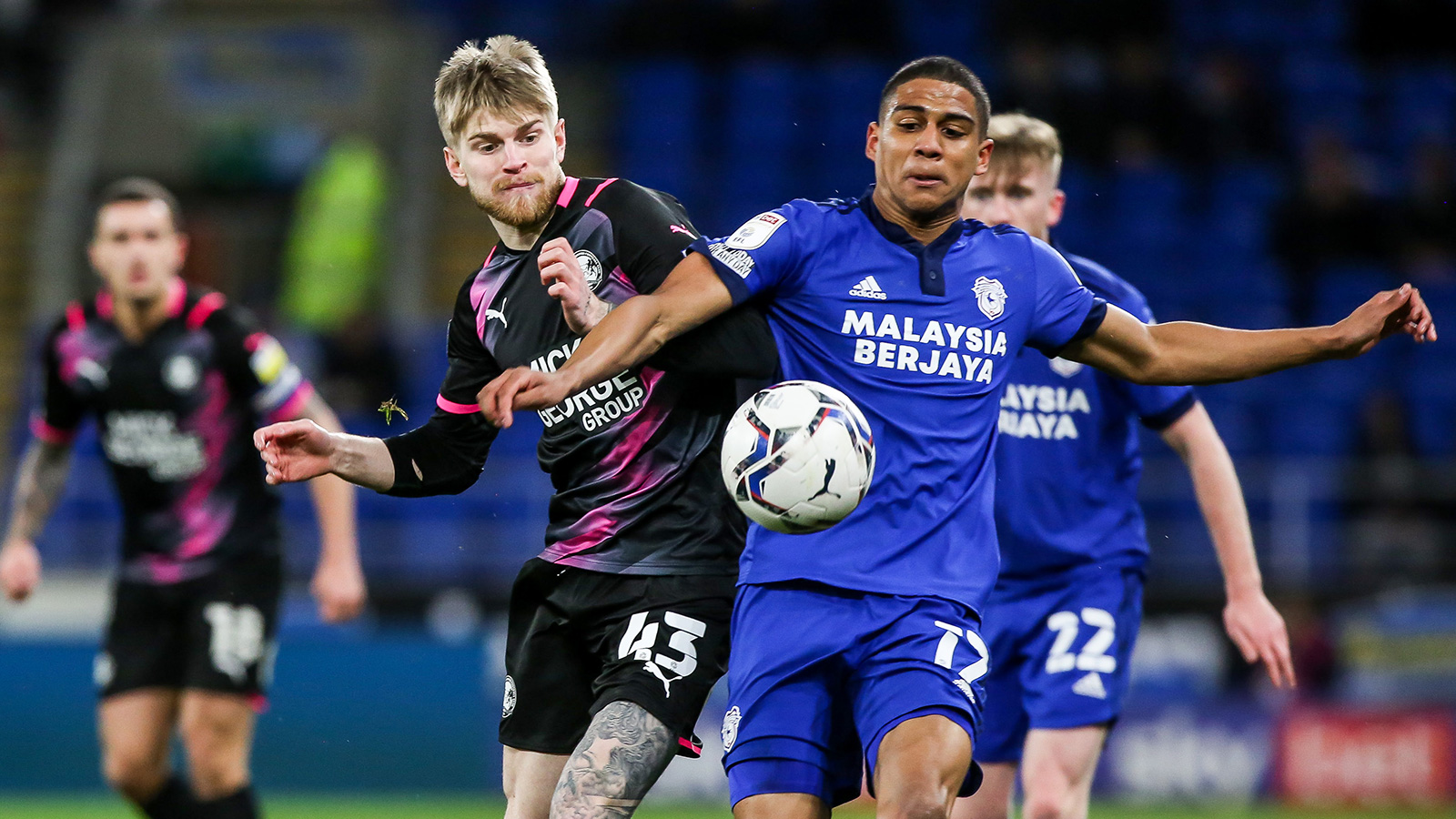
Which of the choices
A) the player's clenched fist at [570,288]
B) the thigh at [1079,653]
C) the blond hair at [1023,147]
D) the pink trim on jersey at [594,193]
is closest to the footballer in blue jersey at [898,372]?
the player's clenched fist at [570,288]

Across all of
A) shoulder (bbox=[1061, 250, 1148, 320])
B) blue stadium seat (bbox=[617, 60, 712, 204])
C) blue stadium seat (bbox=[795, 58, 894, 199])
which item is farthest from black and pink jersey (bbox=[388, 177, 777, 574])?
blue stadium seat (bbox=[617, 60, 712, 204])

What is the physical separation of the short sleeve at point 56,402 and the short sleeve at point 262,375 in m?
0.66

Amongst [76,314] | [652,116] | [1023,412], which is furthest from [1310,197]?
[76,314]

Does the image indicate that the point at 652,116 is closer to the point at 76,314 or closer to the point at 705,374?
the point at 76,314

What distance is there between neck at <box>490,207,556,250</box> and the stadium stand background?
630cm

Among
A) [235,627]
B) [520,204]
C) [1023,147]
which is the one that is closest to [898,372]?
[520,204]

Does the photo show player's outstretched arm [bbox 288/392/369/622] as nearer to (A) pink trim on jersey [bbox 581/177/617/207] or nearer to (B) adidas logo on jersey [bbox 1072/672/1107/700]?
(A) pink trim on jersey [bbox 581/177/617/207]

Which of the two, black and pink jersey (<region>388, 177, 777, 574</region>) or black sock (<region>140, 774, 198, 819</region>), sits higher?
black and pink jersey (<region>388, 177, 777, 574</region>)

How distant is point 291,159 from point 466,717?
24.7 feet

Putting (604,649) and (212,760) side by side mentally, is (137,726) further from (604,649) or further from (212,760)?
(604,649)

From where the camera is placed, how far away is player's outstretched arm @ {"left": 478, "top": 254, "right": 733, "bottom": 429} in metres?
4.10

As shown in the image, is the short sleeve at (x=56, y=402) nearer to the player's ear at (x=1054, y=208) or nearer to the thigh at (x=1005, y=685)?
the thigh at (x=1005, y=685)

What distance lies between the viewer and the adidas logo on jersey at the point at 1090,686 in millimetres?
5824

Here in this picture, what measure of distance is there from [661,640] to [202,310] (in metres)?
3.58
